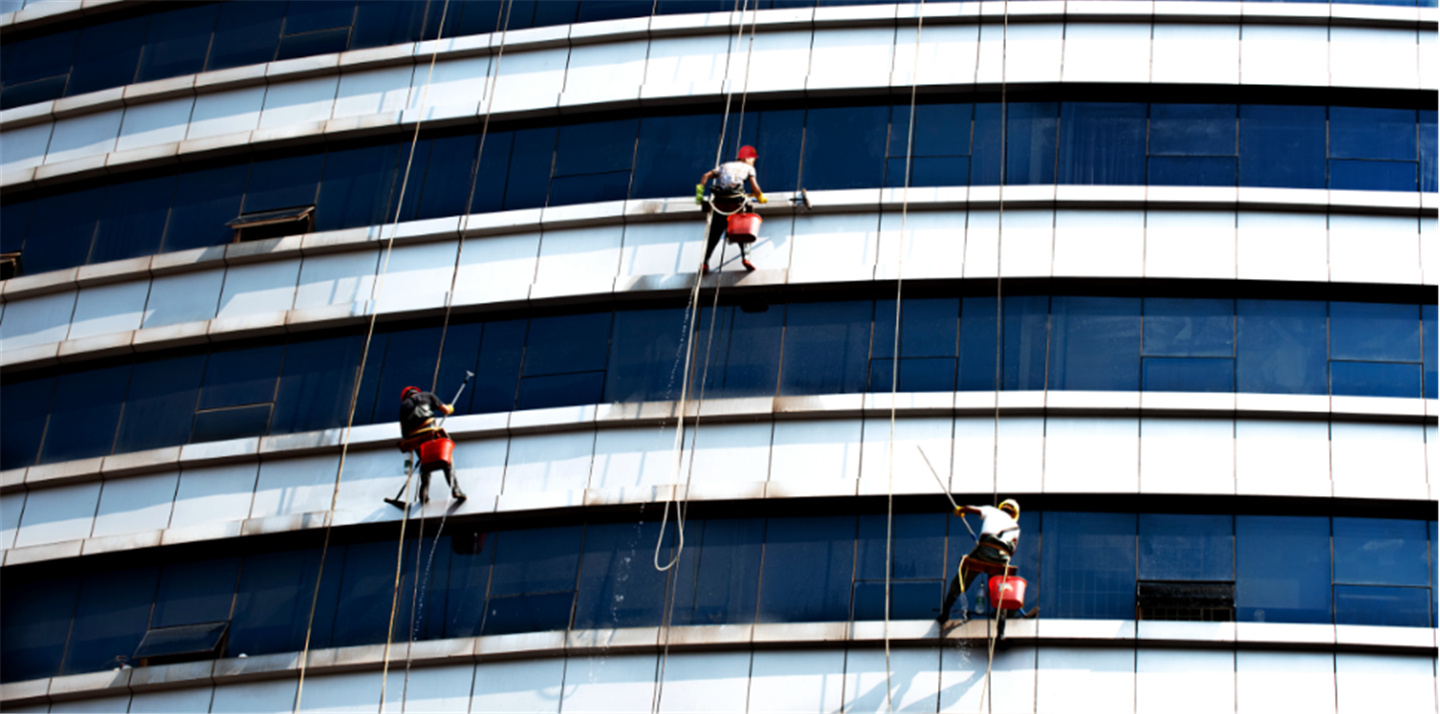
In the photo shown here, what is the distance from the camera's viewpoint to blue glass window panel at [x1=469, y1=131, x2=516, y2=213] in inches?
821

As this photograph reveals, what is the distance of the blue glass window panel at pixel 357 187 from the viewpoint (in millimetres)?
21156

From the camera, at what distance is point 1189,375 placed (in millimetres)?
18594

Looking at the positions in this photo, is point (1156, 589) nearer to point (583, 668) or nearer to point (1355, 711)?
point (1355, 711)

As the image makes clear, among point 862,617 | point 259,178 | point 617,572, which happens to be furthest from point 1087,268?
point 259,178

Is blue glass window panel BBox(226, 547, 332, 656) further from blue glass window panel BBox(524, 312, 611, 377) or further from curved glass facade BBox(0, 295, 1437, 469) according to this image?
blue glass window panel BBox(524, 312, 611, 377)

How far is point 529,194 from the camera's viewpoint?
2080cm

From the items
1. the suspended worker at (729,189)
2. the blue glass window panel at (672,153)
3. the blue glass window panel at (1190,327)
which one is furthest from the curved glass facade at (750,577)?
the blue glass window panel at (672,153)

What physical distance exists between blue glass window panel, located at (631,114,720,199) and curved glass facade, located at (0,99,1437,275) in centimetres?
2

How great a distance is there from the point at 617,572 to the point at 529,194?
5.59 m

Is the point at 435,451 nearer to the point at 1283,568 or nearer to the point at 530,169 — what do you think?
the point at 530,169

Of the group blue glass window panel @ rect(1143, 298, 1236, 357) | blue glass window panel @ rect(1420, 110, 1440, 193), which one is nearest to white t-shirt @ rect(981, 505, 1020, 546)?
blue glass window panel @ rect(1143, 298, 1236, 357)

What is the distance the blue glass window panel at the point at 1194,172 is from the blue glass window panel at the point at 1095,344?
1835 mm

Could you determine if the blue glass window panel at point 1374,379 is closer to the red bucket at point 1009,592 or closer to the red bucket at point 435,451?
the red bucket at point 1009,592

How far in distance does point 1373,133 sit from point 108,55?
18.4 m
